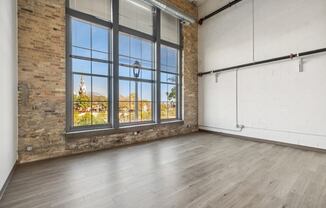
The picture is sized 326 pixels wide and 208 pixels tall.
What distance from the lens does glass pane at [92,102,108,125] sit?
4684mm

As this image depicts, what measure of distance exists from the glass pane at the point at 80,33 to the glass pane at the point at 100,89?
90 centimetres

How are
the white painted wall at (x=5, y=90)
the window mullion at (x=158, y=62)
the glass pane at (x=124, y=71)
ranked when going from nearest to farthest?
the white painted wall at (x=5, y=90) → the glass pane at (x=124, y=71) → the window mullion at (x=158, y=62)

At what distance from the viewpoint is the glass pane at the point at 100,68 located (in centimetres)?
Answer: 467

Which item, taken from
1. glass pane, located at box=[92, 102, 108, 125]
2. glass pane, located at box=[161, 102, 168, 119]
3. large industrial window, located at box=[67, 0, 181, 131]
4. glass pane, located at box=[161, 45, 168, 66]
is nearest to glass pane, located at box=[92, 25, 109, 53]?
large industrial window, located at box=[67, 0, 181, 131]

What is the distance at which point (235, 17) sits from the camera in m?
6.17

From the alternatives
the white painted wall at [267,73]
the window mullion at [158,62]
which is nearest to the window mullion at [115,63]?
the window mullion at [158,62]

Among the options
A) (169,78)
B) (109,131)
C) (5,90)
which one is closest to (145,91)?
(169,78)

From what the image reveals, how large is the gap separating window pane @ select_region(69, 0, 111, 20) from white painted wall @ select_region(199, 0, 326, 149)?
160 inches

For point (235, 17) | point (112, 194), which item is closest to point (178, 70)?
point (235, 17)

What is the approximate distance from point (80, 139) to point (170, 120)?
3.31m

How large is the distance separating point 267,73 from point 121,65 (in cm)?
444

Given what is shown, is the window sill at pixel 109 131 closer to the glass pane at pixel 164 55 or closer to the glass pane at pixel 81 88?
the glass pane at pixel 81 88

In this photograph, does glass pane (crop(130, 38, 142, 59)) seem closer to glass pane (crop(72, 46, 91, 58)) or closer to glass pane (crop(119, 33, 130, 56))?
glass pane (crop(119, 33, 130, 56))

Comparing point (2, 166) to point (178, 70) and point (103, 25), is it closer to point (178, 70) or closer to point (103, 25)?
point (103, 25)
